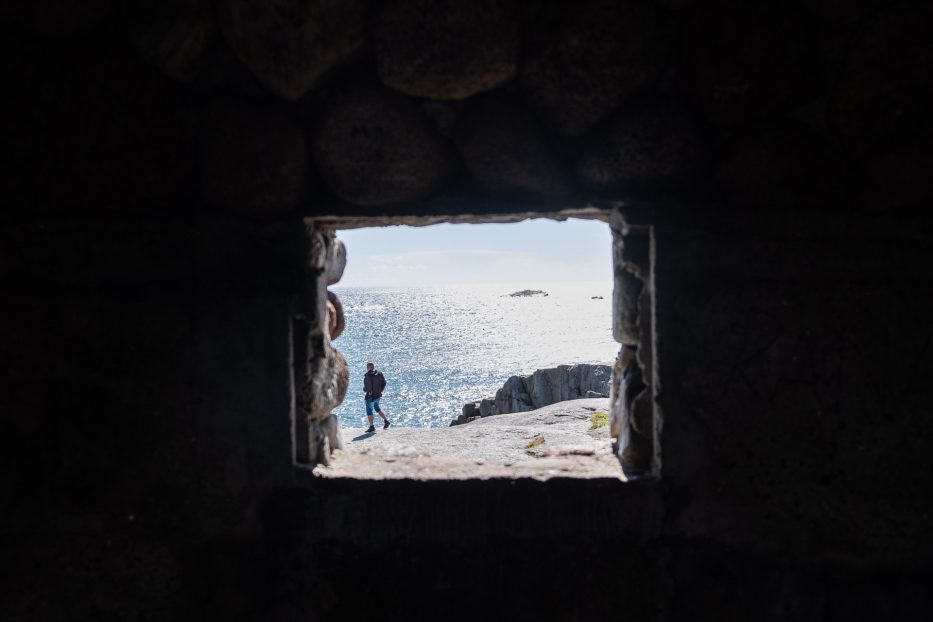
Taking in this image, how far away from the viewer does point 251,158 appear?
1.93 m

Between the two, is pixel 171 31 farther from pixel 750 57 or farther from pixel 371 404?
pixel 371 404

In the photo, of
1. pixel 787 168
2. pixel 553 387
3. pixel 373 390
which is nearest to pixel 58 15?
pixel 787 168

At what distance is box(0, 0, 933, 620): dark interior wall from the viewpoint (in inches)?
73.2

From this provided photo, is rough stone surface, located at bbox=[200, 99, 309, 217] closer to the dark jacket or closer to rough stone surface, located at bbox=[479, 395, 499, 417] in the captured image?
the dark jacket

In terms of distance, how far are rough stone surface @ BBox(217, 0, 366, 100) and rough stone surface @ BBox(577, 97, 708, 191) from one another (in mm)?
821

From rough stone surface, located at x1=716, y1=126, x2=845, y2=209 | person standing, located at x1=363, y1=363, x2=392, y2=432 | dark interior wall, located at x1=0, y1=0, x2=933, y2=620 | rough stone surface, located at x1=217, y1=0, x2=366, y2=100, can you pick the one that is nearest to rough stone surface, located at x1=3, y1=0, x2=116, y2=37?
dark interior wall, located at x1=0, y1=0, x2=933, y2=620

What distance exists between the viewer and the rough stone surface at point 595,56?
6.08 feet

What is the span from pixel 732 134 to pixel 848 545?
1.33 meters

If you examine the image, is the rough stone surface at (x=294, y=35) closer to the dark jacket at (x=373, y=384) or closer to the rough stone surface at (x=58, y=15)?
the rough stone surface at (x=58, y=15)

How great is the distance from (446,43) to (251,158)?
2.32ft

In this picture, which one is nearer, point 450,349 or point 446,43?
point 446,43

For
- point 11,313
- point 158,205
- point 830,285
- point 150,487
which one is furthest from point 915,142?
point 11,313

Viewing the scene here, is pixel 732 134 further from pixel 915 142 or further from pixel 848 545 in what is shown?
pixel 848 545

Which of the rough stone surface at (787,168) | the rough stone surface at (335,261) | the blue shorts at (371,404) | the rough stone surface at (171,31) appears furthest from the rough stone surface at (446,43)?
the blue shorts at (371,404)
